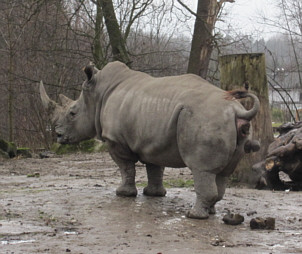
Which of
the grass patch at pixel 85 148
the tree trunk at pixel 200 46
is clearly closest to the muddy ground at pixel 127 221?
the tree trunk at pixel 200 46

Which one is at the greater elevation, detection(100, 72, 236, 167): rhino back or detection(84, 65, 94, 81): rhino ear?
detection(84, 65, 94, 81): rhino ear

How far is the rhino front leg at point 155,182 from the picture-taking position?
7516mm

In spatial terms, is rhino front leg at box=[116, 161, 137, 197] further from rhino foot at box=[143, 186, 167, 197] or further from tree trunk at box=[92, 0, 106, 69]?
tree trunk at box=[92, 0, 106, 69]

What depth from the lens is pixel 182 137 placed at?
20.0 feet

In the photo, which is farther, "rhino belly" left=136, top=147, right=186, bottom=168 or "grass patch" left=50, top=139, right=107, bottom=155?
"grass patch" left=50, top=139, right=107, bottom=155

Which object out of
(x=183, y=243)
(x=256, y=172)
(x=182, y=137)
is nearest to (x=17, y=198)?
(x=182, y=137)

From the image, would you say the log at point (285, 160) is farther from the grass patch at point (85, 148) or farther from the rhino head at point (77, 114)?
the grass patch at point (85, 148)

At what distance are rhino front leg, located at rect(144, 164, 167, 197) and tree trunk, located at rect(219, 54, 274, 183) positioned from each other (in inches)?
77.5

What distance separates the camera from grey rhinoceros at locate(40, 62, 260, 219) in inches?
234

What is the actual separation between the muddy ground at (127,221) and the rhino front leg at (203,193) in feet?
0.35

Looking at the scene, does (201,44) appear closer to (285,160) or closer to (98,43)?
(98,43)

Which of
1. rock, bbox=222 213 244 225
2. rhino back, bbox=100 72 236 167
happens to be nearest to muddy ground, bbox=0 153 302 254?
rock, bbox=222 213 244 225

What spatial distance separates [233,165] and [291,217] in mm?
858

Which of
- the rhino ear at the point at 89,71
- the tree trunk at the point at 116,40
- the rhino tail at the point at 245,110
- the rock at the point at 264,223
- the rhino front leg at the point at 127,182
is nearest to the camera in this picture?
the rock at the point at 264,223
